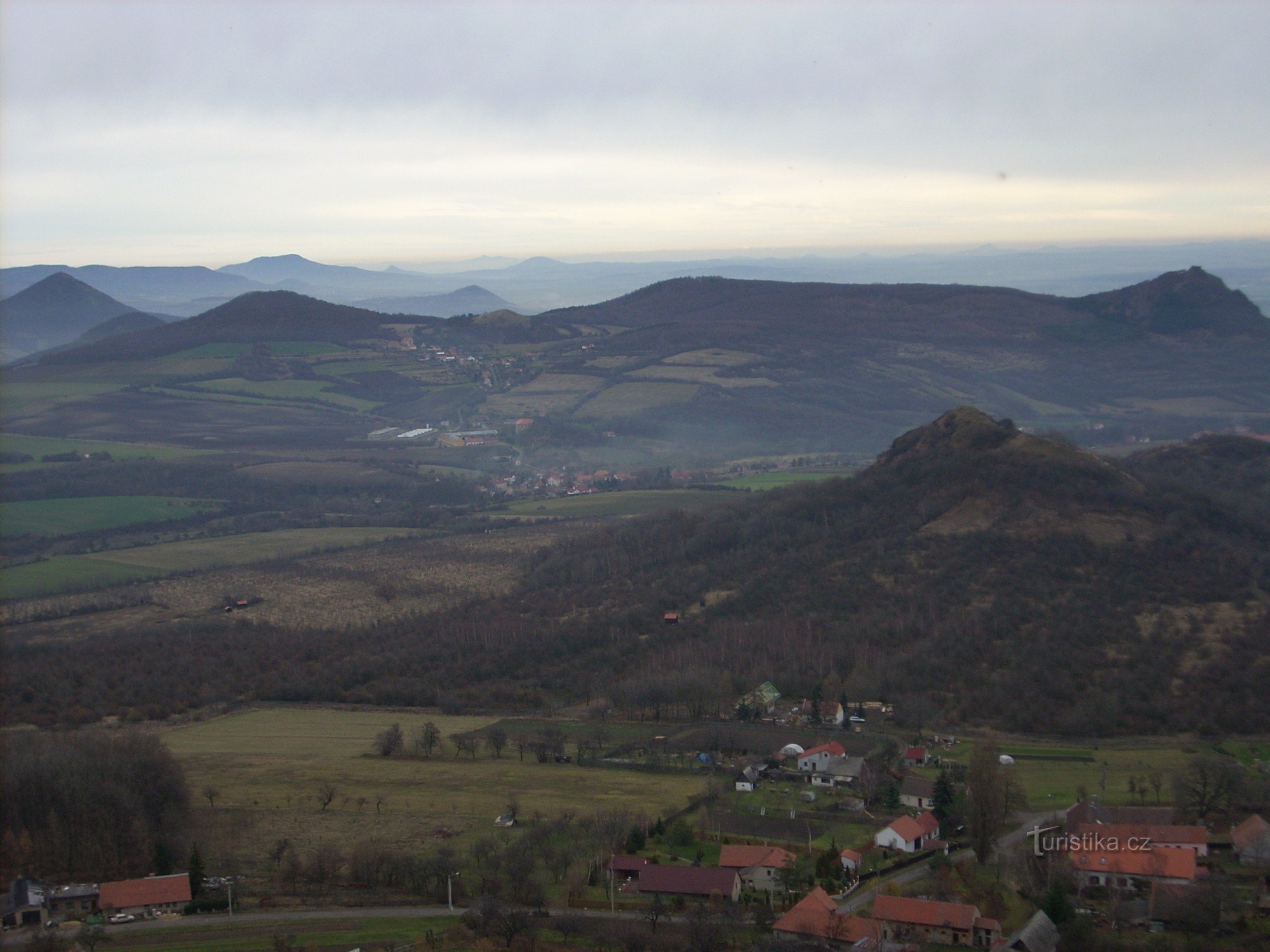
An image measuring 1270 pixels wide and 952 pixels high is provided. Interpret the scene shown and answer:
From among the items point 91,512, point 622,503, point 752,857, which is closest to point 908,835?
point 752,857

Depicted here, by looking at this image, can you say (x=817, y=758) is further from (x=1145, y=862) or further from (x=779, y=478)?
(x=779, y=478)

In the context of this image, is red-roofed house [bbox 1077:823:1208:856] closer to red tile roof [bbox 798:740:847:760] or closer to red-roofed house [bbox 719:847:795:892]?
red-roofed house [bbox 719:847:795:892]

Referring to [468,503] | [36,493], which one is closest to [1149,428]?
[468,503]

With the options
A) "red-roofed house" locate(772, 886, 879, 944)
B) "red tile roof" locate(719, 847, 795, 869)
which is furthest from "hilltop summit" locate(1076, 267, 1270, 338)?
"red-roofed house" locate(772, 886, 879, 944)

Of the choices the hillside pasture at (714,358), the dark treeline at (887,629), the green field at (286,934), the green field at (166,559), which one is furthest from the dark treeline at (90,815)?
the hillside pasture at (714,358)

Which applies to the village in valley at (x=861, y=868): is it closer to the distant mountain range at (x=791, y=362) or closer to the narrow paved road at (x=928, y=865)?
the narrow paved road at (x=928, y=865)

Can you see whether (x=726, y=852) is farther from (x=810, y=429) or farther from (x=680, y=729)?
(x=810, y=429)

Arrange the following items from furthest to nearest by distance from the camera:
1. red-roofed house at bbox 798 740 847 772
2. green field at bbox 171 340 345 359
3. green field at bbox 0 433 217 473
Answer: green field at bbox 171 340 345 359 → green field at bbox 0 433 217 473 → red-roofed house at bbox 798 740 847 772
